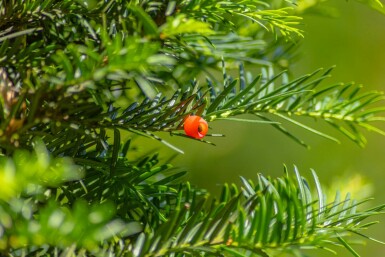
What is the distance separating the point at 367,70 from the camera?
112 cm

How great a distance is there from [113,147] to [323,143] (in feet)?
2.63

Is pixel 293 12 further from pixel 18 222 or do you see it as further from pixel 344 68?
pixel 344 68

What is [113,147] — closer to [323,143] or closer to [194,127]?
[194,127]

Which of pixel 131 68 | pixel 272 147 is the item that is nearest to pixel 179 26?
pixel 131 68

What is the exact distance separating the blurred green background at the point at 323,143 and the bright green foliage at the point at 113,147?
1.80 feet

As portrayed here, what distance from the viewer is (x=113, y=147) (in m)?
0.30

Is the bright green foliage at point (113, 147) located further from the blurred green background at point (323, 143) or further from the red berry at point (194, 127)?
the blurred green background at point (323, 143)

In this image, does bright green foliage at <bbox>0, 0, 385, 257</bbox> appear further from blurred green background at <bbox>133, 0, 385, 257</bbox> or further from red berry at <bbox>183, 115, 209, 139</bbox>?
blurred green background at <bbox>133, 0, 385, 257</bbox>

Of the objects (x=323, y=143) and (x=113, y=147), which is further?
(x=323, y=143)

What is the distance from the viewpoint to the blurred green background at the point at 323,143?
37.1 inches

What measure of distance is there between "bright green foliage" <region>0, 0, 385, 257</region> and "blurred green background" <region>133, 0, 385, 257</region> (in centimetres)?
55

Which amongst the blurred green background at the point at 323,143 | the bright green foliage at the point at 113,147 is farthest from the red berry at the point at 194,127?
the blurred green background at the point at 323,143

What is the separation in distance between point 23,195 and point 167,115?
7 cm

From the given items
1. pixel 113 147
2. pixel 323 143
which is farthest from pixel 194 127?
pixel 323 143
